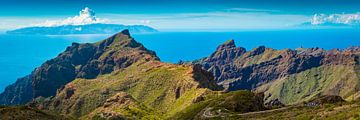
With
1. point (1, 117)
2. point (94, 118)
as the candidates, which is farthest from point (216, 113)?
point (1, 117)

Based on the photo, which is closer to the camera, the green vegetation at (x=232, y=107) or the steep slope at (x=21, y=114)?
the steep slope at (x=21, y=114)

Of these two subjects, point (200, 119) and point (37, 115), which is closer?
point (37, 115)

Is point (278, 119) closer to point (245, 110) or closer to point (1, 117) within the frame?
point (245, 110)

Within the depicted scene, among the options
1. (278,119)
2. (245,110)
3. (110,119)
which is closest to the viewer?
(278,119)

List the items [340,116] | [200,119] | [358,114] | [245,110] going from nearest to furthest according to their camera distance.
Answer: [358,114]
[340,116]
[200,119]
[245,110]

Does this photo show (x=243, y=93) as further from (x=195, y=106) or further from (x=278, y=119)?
(x=278, y=119)

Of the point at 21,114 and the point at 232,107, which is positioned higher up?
the point at 21,114

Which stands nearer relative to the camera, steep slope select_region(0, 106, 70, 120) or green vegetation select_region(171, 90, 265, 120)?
steep slope select_region(0, 106, 70, 120)

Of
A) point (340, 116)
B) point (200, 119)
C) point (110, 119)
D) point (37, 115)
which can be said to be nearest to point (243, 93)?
point (200, 119)

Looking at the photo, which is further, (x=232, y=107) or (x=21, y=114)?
(x=232, y=107)
